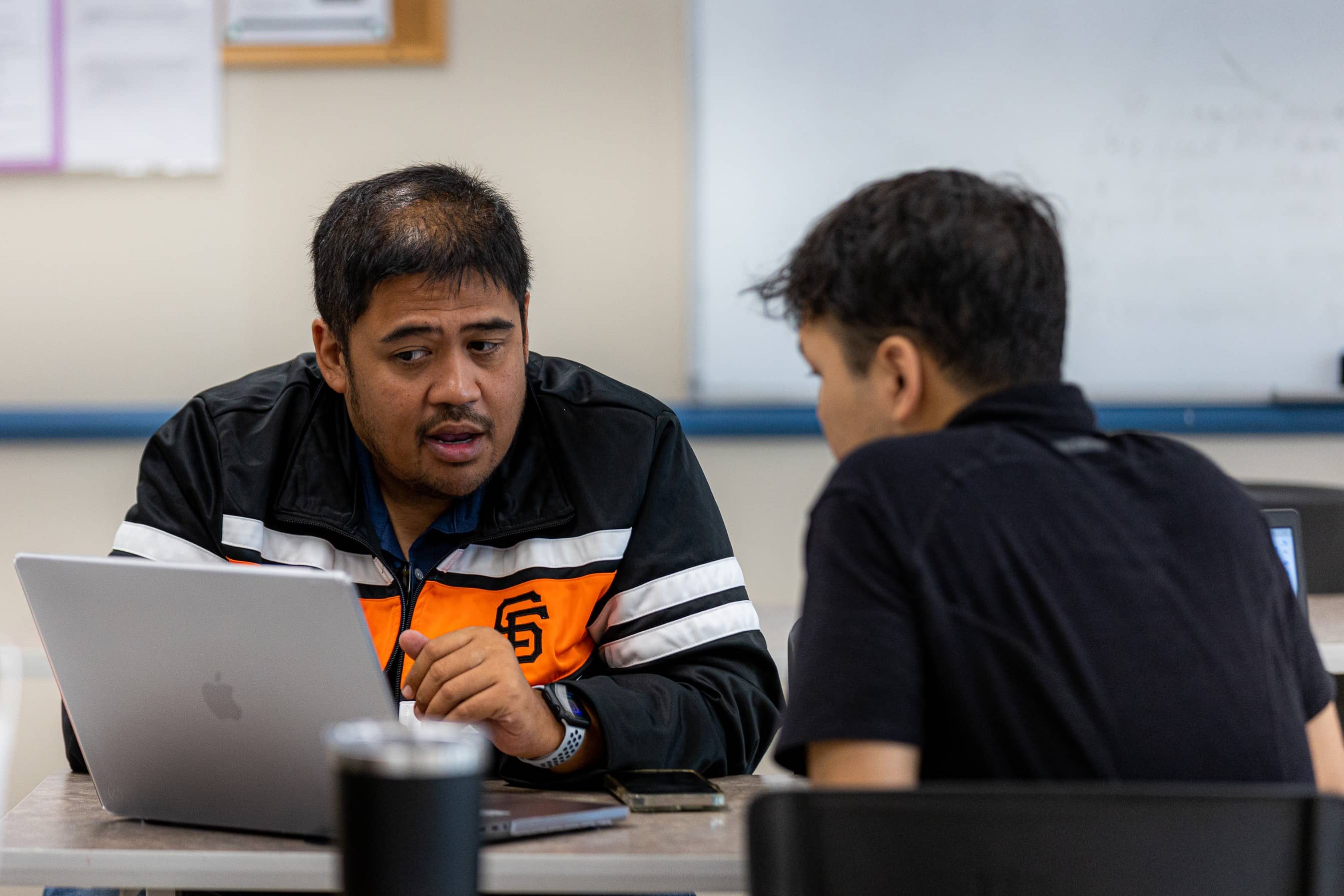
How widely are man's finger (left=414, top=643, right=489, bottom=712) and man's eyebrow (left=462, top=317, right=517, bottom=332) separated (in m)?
0.44

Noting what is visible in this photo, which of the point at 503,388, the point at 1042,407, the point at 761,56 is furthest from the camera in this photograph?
the point at 761,56

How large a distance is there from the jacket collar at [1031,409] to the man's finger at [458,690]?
471 millimetres

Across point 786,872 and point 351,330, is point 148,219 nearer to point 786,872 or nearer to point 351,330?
point 351,330

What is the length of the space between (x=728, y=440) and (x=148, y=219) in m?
1.31

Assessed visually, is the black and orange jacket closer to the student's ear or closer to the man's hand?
the man's hand

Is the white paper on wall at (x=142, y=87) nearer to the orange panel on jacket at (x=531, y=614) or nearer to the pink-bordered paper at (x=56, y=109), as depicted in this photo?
the pink-bordered paper at (x=56, y=109)

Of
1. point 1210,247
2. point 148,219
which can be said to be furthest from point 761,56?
point 148,219

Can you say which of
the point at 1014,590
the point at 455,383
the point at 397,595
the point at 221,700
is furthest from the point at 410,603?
the point at 1014,590

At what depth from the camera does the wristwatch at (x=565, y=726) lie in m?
1.22

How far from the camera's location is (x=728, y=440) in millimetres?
2805

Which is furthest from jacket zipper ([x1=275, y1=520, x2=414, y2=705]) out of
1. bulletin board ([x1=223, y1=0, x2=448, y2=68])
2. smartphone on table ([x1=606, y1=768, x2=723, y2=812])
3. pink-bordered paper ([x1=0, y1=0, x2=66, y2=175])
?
pink-bordered paper ([x1=0, y1=0, x2=66, y2=175])

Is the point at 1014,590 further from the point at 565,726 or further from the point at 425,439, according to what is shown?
the point at 425,439

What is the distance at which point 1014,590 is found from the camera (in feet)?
2.77

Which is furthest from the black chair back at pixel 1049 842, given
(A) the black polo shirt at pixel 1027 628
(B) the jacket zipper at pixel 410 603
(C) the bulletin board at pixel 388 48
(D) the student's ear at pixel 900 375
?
(C) the bulletin board at pixel 388 48
